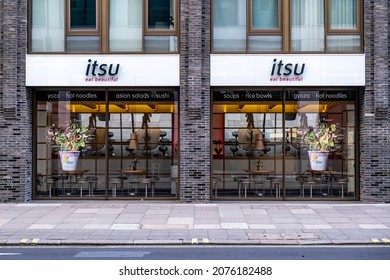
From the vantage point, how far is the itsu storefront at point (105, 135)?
15.9m

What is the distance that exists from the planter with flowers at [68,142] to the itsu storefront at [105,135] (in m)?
0.10

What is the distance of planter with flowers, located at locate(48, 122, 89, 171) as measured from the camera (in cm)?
1644

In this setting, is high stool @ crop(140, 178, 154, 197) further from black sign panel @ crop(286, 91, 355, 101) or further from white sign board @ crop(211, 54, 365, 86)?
black sign panel @ crop(286, 91, 355, 101)

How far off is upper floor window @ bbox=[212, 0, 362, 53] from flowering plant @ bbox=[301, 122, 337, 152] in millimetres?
2459

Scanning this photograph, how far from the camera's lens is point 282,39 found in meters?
15.8

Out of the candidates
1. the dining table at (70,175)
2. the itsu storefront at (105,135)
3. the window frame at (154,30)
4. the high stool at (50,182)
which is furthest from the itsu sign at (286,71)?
the high stool at (50,182)

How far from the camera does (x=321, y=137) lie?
16.4 metres

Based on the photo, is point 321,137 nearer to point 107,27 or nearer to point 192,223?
point 192,223

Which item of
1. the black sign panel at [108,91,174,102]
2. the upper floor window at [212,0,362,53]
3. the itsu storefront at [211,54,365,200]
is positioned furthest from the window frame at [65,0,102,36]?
the itsu storefront at [211,54,365,200]

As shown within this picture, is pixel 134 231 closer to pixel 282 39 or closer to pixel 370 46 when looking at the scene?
pixel 282 39

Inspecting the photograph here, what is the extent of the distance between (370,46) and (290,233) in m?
7.48

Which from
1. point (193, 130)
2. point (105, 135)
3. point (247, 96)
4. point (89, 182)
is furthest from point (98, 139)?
point (247, 96)

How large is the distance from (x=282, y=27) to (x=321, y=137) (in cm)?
371

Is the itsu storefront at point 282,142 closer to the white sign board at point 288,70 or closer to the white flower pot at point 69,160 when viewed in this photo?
the white sign board at point 288,70
